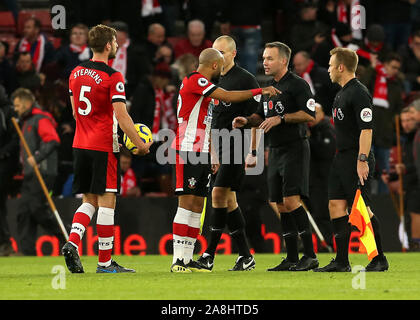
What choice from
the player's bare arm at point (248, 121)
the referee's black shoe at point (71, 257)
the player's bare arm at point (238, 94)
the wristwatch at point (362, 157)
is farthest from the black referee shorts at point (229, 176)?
the referee's black shoe at point (71, 257)

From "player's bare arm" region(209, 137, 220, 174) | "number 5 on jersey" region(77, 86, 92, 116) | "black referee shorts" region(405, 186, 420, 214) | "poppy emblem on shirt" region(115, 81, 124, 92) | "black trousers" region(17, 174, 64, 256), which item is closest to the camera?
"poppy emblem on shirt" region(115, 81, 124, 92)

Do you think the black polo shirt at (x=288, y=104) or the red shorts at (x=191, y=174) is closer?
the red shorts at (x=191, y=174)

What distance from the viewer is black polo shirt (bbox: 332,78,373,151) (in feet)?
30.8

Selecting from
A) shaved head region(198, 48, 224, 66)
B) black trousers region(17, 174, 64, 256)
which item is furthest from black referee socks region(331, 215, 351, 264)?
black trousers region(17, 174, 64, 256)

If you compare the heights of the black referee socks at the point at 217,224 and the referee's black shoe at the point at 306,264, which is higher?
the black referee socks at the point at 217,224

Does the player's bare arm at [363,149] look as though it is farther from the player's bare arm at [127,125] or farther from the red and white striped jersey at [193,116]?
the player's bare arm at [127,125]

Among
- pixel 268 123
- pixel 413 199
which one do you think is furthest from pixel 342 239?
pixel 413 199

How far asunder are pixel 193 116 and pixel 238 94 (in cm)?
50

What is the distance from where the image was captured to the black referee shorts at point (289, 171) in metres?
10.0

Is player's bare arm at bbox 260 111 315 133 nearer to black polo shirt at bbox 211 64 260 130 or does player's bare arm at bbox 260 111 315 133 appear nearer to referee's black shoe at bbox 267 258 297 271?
black polo shirt at bbox 211 64 260 130

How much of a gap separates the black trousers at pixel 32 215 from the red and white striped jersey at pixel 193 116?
5448mm

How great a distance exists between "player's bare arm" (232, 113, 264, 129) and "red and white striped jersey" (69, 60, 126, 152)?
4.15ft

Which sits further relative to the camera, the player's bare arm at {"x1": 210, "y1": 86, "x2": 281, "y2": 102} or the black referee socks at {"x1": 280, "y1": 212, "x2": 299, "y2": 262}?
the black referee socks at {"x1": 280, "y1": 212, "x2": 299, "y2": 262}
